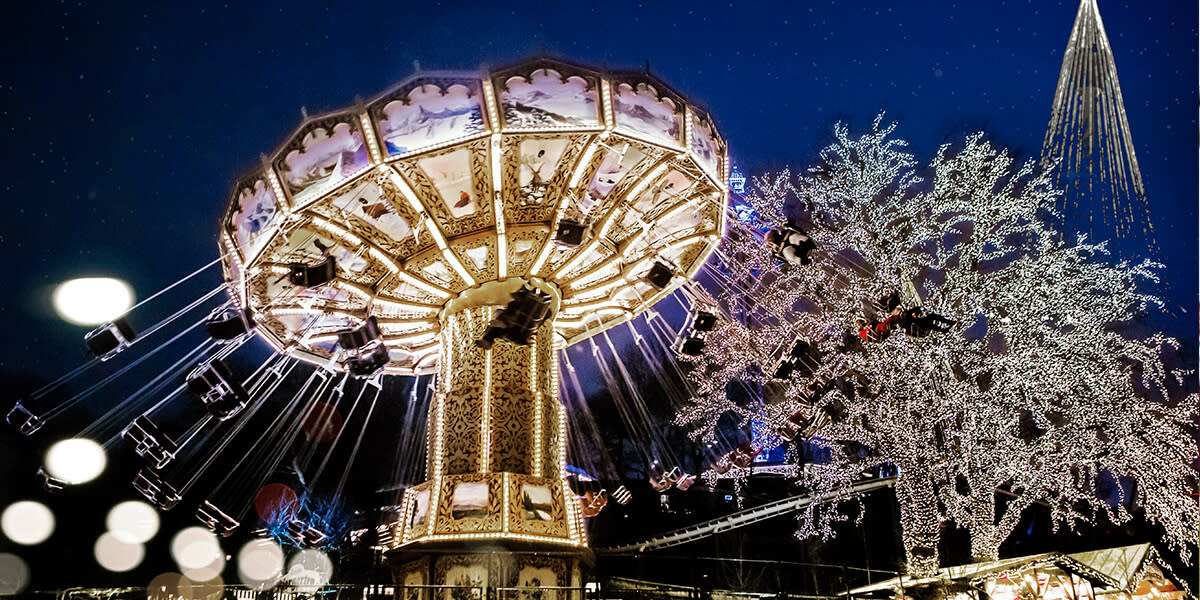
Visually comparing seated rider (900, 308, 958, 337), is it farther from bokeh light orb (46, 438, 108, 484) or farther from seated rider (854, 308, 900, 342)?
bokeh light orb (46, 438, 108, 484)

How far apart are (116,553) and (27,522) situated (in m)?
2.74

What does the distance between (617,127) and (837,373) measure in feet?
29.9

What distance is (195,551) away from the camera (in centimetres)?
2762

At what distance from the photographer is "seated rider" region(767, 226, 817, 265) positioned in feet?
34.8

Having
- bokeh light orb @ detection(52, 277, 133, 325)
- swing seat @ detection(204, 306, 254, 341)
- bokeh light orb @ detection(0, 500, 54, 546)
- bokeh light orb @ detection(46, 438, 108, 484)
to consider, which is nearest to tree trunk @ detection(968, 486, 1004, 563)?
swing seat @ detection(204, 306, 254, 341)

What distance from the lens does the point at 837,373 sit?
16.5m

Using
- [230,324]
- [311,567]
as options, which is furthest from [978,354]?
[311,567]

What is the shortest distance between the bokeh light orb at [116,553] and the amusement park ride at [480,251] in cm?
1412

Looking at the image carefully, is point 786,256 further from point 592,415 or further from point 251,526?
point 251,526

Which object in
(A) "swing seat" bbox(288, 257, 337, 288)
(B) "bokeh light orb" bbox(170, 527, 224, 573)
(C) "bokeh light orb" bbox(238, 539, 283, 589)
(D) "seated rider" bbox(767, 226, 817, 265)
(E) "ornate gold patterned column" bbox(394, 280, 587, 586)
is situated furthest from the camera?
(C) "bokeh light orb" bbox(238, 539, 283, 589)

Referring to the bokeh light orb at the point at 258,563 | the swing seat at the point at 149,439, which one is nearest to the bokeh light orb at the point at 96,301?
the swing seat at the point at 149,439

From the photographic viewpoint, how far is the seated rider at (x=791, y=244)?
10.6 m

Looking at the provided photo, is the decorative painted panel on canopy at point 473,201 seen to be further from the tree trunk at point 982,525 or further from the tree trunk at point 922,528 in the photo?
the tree trunk at point 982,525

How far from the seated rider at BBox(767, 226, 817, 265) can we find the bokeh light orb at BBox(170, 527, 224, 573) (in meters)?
24.0
